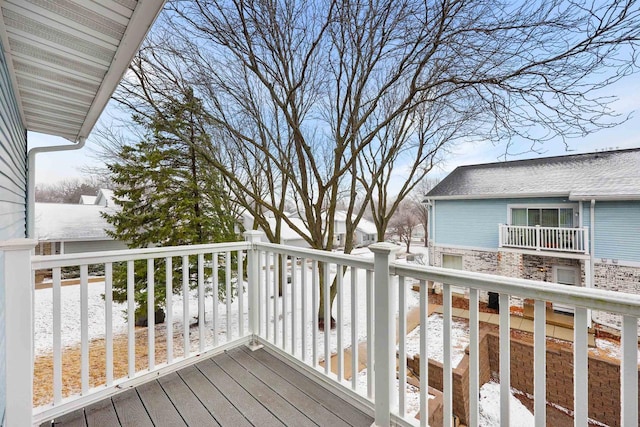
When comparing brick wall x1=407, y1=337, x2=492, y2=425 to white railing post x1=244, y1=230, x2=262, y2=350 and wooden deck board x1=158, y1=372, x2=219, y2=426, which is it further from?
wooden deck board x1=158, y1=372, x2=219, y2=426

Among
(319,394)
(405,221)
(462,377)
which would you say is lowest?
(462,377)

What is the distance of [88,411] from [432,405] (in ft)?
11.1

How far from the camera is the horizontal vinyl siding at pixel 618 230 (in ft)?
11.1

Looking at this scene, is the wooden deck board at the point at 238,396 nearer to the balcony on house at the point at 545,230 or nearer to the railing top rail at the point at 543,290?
the railing top rail at the point at 543,290

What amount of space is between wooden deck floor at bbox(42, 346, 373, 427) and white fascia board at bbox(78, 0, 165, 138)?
7.26 feet

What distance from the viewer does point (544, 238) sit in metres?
5.51

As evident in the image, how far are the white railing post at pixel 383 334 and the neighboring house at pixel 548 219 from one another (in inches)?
62.4

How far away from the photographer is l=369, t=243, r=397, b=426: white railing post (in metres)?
1.59

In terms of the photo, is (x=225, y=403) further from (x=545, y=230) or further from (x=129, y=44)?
(x=545, y=230)

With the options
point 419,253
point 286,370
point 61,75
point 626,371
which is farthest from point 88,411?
point 419,253

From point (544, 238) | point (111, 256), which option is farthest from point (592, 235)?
point (111, 256)

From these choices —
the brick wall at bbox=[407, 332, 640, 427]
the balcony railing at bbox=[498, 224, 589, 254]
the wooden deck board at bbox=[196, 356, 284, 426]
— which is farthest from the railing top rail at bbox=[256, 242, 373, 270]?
the balcony railing at bbox=[498, 224, 589, 254]

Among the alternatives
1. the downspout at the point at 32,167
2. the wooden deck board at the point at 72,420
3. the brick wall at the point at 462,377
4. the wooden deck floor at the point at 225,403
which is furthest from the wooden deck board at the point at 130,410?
the brick wall at the point at 462,377

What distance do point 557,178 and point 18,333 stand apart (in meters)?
6.23
